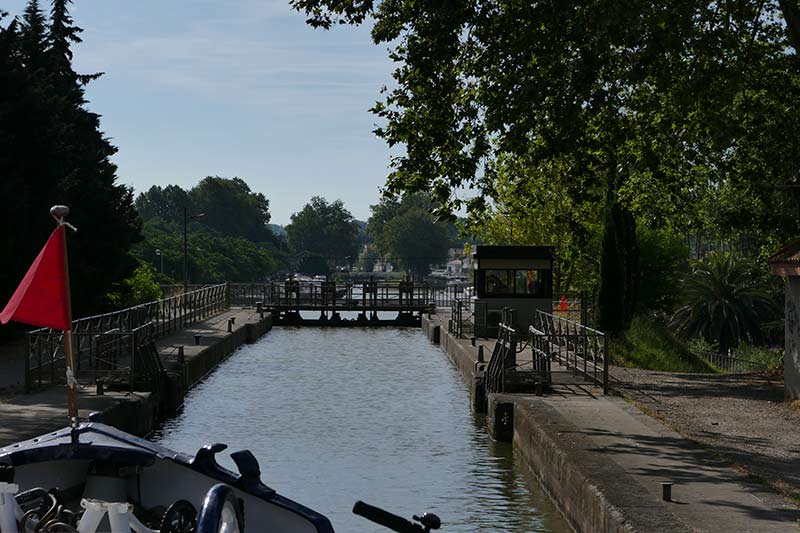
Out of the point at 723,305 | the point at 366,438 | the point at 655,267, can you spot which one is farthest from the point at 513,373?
the point at 723,305

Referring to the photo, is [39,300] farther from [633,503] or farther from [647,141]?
[647,141]

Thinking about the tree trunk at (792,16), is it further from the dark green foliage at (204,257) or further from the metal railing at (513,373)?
the dark green foliage at (204,257)

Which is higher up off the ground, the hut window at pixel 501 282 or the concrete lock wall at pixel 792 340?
the hut window at pixel 501 282

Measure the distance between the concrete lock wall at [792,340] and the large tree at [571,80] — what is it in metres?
3.39

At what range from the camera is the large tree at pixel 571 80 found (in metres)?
22.9

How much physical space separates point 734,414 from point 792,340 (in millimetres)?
2576

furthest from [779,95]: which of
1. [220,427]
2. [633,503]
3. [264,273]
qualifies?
[264,273]

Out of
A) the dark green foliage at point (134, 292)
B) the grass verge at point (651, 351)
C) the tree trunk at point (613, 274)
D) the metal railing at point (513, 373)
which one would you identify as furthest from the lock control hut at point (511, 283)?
the metal railing at point (513, 373)

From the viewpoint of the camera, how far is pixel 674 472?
17.0 metres

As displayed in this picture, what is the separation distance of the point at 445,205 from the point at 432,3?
17.1ft

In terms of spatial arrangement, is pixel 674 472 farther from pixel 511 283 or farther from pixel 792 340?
pixel 511 283

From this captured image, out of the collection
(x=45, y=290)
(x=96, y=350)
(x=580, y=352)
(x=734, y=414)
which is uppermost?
(x=45, y=290)

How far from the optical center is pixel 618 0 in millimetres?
20906

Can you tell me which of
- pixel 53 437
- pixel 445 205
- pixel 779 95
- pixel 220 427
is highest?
pixel 779 95
